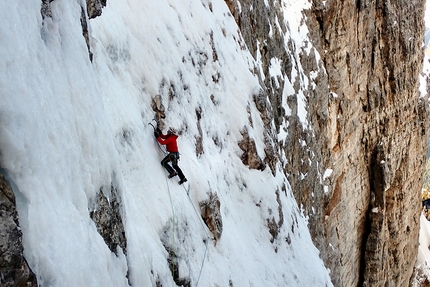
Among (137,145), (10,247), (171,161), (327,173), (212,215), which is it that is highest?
(327,173)

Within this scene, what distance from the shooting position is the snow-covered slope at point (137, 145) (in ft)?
13.6

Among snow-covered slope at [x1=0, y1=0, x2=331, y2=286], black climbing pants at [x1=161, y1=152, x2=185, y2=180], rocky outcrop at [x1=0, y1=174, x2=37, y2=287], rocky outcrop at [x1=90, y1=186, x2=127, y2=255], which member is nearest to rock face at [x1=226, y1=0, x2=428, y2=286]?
snow-covered slope at [x1=0, y1=0, x2=331, y2=286]

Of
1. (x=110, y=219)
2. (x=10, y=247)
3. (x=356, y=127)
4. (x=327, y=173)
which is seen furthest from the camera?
(x=356, y=127)

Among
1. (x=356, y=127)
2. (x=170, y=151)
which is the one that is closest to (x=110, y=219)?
(x=170, y=151)

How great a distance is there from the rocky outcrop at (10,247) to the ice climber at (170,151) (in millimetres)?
5216

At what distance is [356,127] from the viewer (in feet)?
99.1

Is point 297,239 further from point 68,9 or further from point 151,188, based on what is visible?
point 68,9

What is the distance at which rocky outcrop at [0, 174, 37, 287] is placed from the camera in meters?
3.38

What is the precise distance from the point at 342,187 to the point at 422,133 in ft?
59.3

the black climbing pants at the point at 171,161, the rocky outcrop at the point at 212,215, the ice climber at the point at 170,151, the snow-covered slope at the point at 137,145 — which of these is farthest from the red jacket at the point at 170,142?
the rocky outcrop at the point at 212,215

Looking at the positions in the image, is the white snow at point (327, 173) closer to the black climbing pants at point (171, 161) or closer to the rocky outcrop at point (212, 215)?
the rocky outcrop at point (212, 215)

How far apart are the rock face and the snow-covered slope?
4501 mm

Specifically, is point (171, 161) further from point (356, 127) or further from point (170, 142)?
point (356, 127)

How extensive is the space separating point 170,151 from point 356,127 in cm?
2409
